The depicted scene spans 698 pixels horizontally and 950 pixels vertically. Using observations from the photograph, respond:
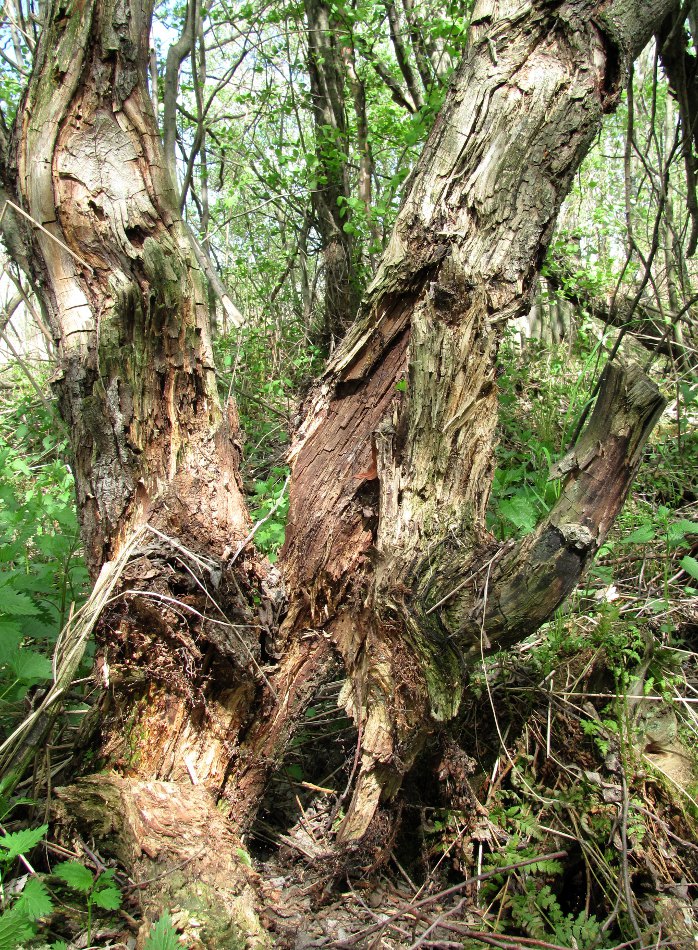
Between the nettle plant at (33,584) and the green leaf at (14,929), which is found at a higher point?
the nettle plant at (33,584)

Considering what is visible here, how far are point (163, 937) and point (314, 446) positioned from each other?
56.0 inches

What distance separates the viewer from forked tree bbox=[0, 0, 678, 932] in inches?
65.7

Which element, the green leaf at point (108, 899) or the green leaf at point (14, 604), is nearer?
the green leaf at point (108, 899)

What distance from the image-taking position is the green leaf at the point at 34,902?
1.28 m

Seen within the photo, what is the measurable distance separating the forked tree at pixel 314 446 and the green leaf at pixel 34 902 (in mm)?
255

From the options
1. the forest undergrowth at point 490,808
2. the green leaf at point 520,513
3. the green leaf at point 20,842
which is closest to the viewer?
the green leaf at point 20,842

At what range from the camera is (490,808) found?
1943 millimetres

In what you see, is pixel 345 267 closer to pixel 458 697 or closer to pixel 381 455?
pixel 381 455

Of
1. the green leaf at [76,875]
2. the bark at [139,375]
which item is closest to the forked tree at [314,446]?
the bark at [139,375]

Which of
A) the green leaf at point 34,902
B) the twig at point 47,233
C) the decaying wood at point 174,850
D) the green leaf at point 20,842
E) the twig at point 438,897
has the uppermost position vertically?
the twig at point 47,233

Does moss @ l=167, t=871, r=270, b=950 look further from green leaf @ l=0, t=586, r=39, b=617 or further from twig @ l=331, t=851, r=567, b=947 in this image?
green leaf @ l=0, t=586, r=39, b=617

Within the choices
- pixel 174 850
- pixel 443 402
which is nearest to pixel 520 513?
pixel 443 402

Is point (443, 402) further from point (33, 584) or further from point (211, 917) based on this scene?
point (33, 584)

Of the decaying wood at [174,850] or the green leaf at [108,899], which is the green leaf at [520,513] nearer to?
the decaying wood at [174,850]
